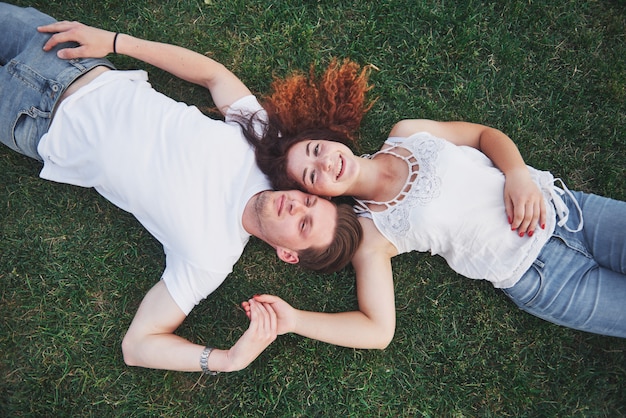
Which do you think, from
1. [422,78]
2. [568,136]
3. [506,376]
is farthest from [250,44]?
[506,376]

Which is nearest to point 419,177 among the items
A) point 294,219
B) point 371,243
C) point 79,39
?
point 371,243

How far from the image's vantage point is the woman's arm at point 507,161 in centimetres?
304

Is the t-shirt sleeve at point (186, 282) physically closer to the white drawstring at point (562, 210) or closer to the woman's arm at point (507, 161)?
the woman's arm at point (507, 161)

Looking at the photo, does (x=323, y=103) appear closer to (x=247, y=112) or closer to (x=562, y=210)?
(x=247, y=112)

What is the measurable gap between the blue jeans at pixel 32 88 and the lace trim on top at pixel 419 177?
6.71ft

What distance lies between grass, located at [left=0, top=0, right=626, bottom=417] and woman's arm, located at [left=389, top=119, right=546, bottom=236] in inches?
15.8

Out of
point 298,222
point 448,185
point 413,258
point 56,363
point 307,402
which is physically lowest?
point 56,363

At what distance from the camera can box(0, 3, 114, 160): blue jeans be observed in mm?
3191

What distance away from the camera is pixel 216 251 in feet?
10.3

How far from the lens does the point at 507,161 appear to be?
10.5ft

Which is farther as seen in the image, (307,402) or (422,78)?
(422,78)

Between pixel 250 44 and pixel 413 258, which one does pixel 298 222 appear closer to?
pixel 413 258

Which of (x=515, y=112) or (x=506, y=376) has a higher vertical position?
(x=515, y=112)

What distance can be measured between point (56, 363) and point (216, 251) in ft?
4.87
